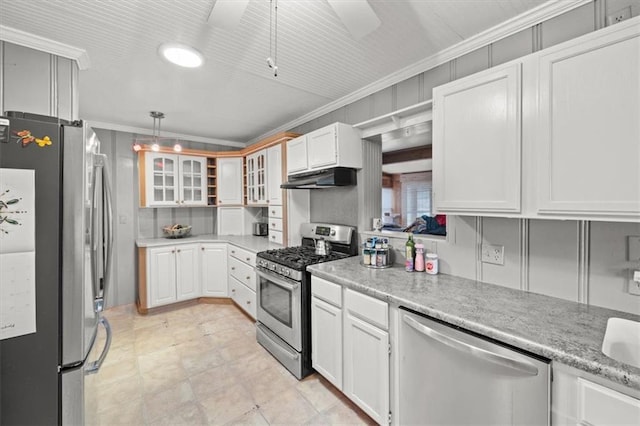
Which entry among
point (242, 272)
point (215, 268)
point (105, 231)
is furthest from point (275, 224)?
point (105, 231)

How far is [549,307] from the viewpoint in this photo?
4.40 ft

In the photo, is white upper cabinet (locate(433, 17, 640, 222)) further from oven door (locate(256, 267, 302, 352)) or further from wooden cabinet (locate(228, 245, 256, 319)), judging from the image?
wooden cabinet (locate(228, 245, 256, 319))

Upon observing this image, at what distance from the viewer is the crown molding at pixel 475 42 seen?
4.82 feet

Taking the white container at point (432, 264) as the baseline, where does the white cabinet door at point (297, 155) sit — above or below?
above

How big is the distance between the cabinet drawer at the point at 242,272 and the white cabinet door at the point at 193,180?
3.81ft

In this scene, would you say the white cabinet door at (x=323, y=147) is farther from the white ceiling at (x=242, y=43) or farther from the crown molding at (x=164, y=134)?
the crown molding at (x=164, y=134)

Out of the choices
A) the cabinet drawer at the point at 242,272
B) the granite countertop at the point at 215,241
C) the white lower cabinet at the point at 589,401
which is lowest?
the cabinet drawer at the point at 242,272

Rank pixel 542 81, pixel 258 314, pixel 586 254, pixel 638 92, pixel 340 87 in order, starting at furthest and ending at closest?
pixel 258 314
pixel 340 87
pixel 586 254
pixel 542 81
pixel 638 92

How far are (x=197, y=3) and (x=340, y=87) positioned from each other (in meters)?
1.38

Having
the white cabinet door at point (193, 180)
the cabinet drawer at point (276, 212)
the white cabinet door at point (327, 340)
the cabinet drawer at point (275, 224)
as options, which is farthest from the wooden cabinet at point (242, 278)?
the white cabinet door at point (327, 340)

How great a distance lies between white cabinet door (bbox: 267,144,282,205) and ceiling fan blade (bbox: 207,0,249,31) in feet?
6.38

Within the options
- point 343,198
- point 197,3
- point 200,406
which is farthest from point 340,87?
point 200,406

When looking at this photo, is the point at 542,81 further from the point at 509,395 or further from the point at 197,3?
the point at 197,3

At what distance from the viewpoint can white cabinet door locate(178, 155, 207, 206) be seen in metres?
4.04
